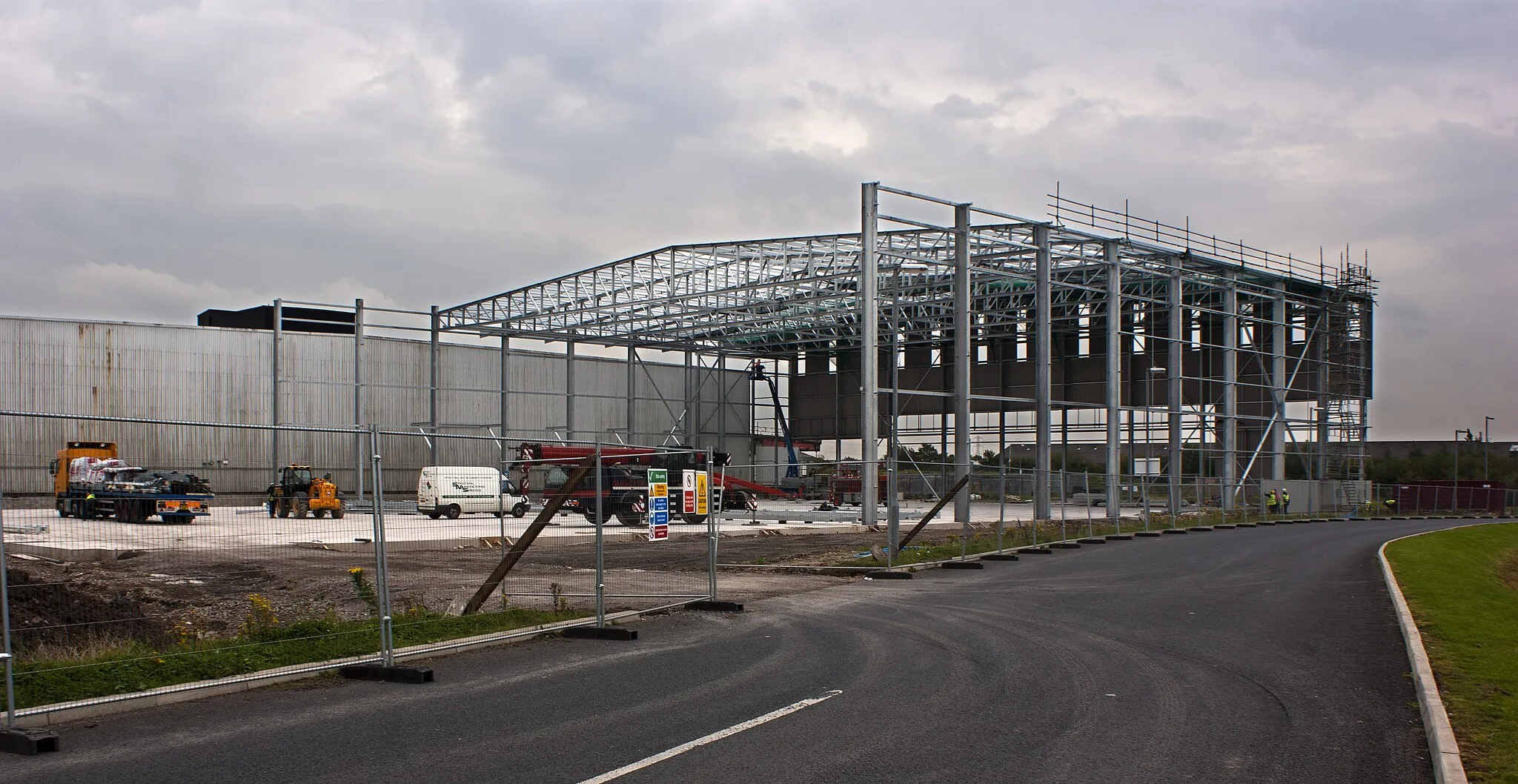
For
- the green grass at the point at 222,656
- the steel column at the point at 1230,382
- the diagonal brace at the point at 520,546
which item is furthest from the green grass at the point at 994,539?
the steel column at the point at 1230,382

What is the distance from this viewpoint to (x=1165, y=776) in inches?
282

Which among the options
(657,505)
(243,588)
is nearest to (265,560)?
(657,505)

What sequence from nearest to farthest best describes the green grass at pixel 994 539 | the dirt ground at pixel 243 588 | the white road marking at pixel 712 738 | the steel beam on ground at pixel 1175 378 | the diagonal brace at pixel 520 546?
the white road marking at pixel 712 738 → the dirt ground at pixel 243 588 → the diagonal brace at pixel 520 546 → the green grass at pixel 994 539 → the steel beam on ground at pixel 1175 378

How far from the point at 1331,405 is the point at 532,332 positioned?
136 feet

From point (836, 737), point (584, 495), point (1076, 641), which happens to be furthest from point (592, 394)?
point (836, 737)

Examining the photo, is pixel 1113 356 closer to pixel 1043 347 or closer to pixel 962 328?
pixel 1043 347

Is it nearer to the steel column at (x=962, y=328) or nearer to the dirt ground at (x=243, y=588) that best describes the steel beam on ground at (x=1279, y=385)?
the steel column at (x=962, y=328)

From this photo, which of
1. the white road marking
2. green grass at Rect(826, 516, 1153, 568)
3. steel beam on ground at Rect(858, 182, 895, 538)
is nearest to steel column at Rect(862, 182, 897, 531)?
steel beam on ground at Rect(858, 182, 895, 538)

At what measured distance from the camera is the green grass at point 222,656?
9047 mm

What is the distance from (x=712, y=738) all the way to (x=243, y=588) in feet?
32.7

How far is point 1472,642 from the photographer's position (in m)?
12.3

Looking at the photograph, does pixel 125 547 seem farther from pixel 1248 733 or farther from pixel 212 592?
pixel 1248 733

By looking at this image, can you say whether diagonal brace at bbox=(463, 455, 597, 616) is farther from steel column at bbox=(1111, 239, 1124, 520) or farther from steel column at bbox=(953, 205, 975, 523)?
steel column at bbox=(1111, 239, 1124, 520)

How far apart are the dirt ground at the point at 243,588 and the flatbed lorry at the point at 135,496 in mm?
481
